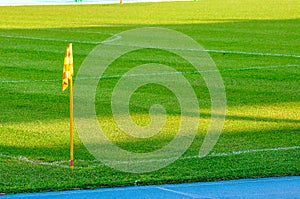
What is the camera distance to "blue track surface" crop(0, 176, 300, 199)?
899 centimetres

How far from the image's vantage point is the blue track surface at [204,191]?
8.99 meters

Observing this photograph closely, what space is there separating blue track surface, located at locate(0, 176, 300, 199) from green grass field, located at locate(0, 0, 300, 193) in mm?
201

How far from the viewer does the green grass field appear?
32.6 ft

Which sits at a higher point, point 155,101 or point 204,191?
point 155,101

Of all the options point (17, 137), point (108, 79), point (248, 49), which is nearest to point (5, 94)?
point (108, 79)

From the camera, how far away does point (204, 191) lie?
9.17m

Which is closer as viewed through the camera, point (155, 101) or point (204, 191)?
point (204, 191)

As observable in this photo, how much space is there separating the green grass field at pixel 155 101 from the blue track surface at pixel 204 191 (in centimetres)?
20

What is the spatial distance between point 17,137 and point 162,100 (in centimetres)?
350

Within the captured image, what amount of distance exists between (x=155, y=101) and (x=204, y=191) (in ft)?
19.0

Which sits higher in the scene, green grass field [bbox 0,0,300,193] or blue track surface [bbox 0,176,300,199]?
green grass field [bbox 0,0,300,193]

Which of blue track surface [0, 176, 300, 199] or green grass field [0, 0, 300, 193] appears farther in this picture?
green grass field [0, 0, 300, 193]

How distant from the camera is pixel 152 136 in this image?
1213 centimetres

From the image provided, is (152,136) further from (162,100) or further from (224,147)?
(162,100)
